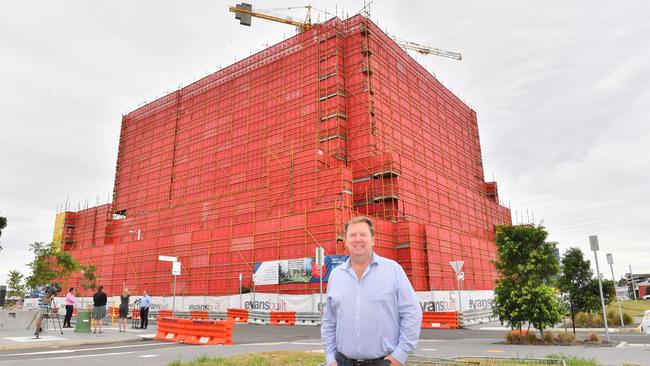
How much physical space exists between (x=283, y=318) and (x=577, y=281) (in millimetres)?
16636

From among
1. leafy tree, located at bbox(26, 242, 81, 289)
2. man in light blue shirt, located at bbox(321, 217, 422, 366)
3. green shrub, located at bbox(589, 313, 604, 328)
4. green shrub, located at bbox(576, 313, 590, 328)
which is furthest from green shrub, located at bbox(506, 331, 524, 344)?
leafy tree, located at bbox(26, 242, 81, 289)

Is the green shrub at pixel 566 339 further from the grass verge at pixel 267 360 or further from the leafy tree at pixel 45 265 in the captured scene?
the leafy tree at pixel 45 265

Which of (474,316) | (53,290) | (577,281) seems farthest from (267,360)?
(474,316)

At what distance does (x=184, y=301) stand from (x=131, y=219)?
2707 cm

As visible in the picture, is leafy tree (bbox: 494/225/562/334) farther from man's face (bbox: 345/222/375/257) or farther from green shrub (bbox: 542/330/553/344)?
man's face (bbox: 345/222/375/257)

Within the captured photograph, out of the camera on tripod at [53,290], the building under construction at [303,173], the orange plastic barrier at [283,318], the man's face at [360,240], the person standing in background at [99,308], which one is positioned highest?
the building under construction at [303,173]

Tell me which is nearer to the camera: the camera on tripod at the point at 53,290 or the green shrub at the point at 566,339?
the green shrub at the point at 566,339

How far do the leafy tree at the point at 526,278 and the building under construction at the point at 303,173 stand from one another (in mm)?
19426

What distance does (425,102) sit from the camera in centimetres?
6050

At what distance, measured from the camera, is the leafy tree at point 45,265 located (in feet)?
96.0

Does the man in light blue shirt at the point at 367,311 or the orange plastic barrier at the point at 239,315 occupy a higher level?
the man in light blue shirt at the point at 367,311

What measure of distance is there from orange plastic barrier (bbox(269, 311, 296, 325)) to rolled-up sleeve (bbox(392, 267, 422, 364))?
81.3 feet

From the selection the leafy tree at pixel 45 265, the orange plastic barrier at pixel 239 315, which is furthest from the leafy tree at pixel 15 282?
the orange plastic barrier at pixel 239 315

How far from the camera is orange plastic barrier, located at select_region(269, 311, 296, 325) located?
26922mm
